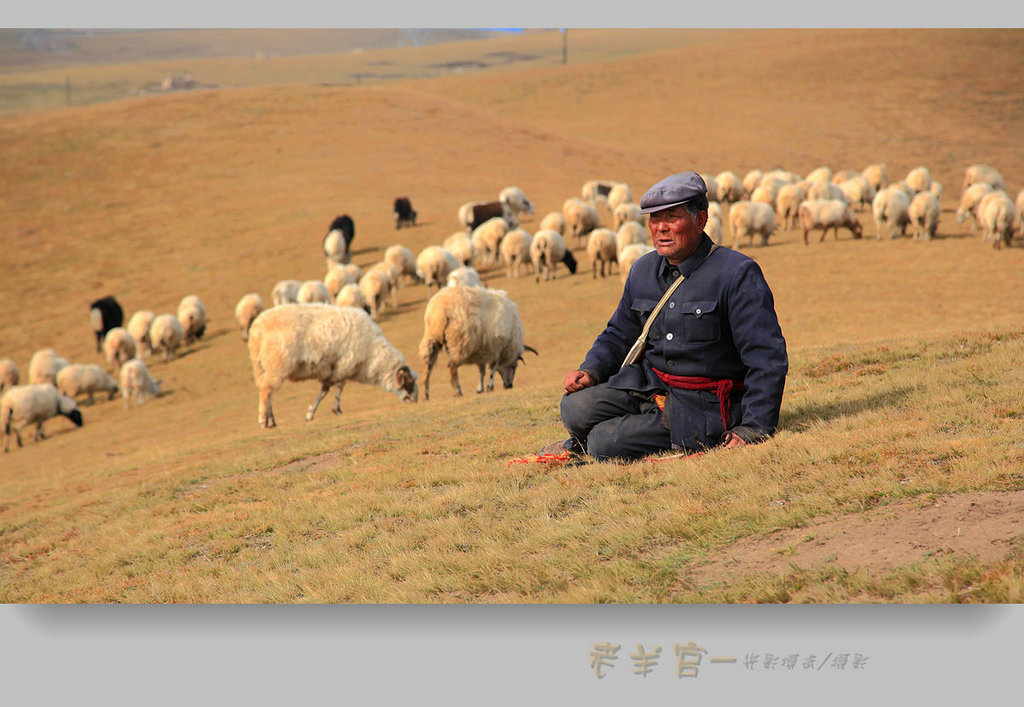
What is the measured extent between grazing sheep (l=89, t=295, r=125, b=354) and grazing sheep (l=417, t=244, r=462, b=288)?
395 inches

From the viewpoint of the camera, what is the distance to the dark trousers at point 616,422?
5.72m

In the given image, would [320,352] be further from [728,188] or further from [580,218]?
[728,188]

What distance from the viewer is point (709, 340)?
17.4 feet

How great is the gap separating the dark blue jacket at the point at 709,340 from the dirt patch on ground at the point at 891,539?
3.19 ft

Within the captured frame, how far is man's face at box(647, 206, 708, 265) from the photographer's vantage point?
17.2 ft

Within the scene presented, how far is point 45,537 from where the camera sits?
7859 mm

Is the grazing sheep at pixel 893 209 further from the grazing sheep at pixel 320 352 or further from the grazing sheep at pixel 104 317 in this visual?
the grazing sheep at pixel 104 317

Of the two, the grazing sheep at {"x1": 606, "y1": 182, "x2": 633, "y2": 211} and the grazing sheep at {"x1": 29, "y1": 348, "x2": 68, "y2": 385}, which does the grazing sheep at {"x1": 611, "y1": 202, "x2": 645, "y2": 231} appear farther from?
the grazing sheep at {"x1": 29, "y1": 348, "x2": 68, "y2": 385}

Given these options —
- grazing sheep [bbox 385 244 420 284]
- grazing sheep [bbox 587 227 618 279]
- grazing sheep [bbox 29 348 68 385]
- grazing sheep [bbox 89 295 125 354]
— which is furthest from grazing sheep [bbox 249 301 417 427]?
grazing sheep [bbox 89 295 125 354]

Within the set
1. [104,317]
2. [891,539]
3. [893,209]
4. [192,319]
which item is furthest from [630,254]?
[891,539]

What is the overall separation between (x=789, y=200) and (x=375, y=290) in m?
13.5

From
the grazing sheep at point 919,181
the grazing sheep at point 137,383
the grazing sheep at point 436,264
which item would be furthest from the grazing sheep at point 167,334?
the grazing sheep at point 919,181

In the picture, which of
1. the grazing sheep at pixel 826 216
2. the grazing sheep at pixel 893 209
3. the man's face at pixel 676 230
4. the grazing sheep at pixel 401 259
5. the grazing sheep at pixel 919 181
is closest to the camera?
the man's face at pixel 676 230

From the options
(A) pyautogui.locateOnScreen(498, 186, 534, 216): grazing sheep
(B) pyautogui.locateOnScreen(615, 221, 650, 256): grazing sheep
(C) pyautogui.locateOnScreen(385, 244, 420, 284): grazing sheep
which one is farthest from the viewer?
(A) pyautogui.locateOnScreen(498, 186, 534, 216): grazing sheep
